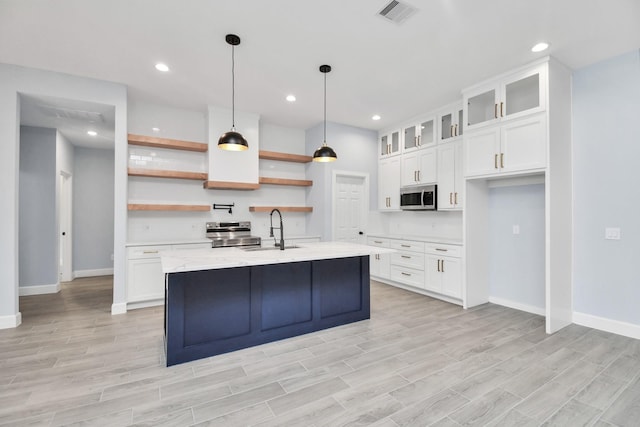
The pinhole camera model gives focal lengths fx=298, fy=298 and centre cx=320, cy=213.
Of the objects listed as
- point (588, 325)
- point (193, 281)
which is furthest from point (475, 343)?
point (193, 281)

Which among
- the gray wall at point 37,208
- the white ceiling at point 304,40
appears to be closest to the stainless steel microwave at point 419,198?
the white ceiling at point 304,40

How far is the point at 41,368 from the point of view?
2.48 metres

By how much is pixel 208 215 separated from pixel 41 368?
118 inches

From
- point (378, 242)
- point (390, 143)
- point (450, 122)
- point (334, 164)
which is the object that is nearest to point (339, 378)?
point (378, 242)

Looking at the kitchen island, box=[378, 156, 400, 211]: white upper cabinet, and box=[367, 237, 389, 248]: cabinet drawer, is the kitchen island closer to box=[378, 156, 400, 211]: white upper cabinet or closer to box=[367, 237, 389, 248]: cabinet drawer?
box=[367, 237, 389, 248]: cabinet drawer

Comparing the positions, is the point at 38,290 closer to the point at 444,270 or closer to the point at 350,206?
the point at 350,206

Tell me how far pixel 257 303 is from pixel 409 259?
9.53 feet

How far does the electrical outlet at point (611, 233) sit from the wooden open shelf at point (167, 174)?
17.5 feet

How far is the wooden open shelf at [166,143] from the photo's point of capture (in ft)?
14.3

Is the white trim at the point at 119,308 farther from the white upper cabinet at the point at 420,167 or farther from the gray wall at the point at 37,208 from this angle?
the white upper cabinet at the point at 420,167

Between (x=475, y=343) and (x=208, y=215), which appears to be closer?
(x=475, y=343)

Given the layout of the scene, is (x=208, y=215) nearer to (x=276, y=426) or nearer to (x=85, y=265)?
(x=85, y=265)

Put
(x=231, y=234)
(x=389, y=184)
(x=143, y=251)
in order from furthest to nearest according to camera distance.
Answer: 1. (x=389, y=184)
2. (x=231, y=234)
3. (x=143, y=251)

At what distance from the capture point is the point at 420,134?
516 centimetres
